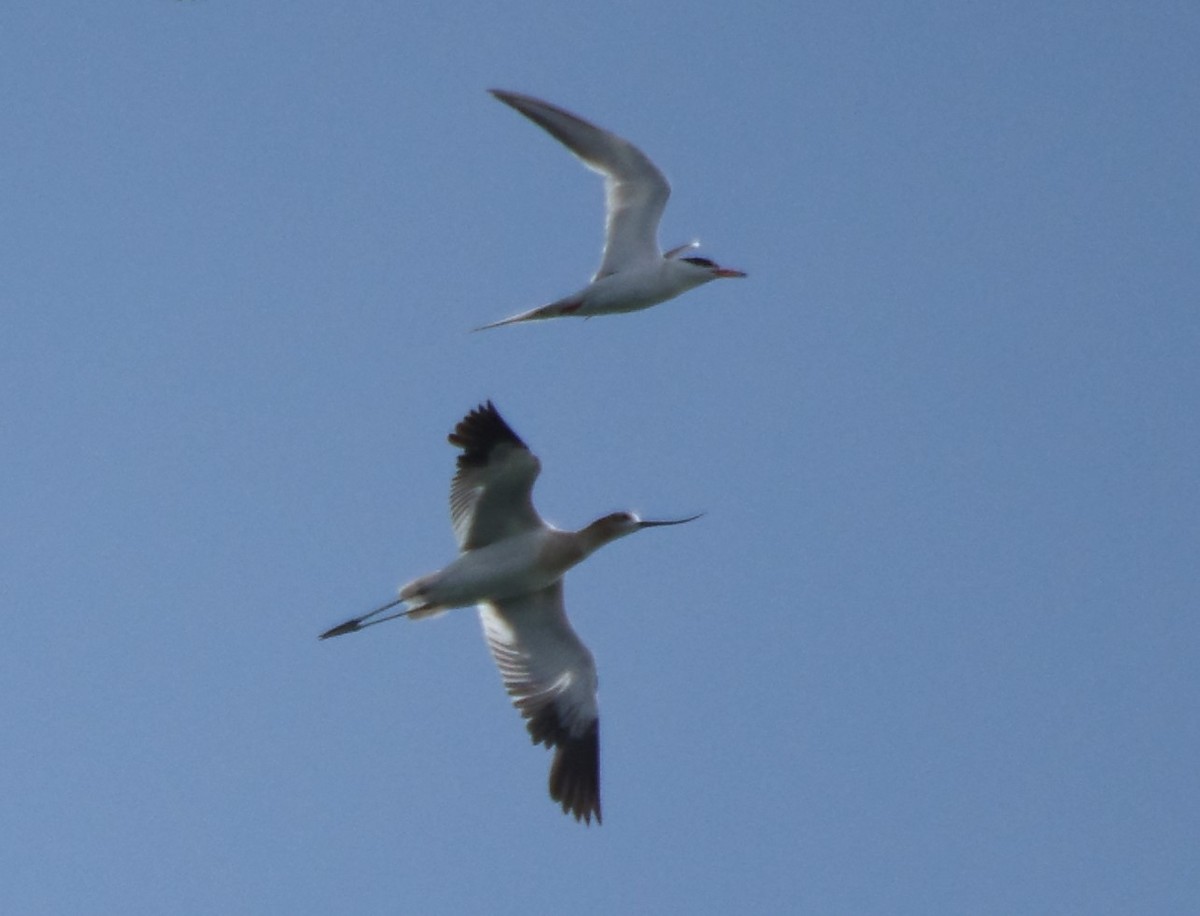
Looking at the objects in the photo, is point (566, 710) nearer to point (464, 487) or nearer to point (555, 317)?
point (464, 487)

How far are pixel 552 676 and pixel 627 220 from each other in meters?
4.21

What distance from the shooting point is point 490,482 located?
40.5 ft

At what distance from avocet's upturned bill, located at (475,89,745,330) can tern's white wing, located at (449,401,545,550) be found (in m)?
2.51

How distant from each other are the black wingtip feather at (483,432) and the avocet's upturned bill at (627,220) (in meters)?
2.50

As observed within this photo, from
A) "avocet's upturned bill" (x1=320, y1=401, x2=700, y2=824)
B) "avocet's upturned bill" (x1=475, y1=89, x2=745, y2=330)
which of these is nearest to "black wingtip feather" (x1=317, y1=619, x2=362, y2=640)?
"avocet's upturned bill" (x1=320, y1=401, x2=700, y2=824)

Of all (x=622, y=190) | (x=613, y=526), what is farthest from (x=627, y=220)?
(x=613, y=526)

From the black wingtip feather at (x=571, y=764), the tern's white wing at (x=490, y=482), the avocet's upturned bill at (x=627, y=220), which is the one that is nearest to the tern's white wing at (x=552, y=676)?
the black wingtip feather at (x=571, y=764)

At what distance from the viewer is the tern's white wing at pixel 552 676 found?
42.4ft

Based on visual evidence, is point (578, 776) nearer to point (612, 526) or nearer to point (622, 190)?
point (612, 526)

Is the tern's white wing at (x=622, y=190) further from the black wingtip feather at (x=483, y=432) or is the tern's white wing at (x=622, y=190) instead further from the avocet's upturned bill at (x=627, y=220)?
the black wingtip feather at (x=483, y=432)

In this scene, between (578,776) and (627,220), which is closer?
(578,776)

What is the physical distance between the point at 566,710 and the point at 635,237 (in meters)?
4.32

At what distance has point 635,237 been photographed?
1503 centimetres

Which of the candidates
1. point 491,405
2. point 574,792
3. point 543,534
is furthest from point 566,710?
point 491,405
